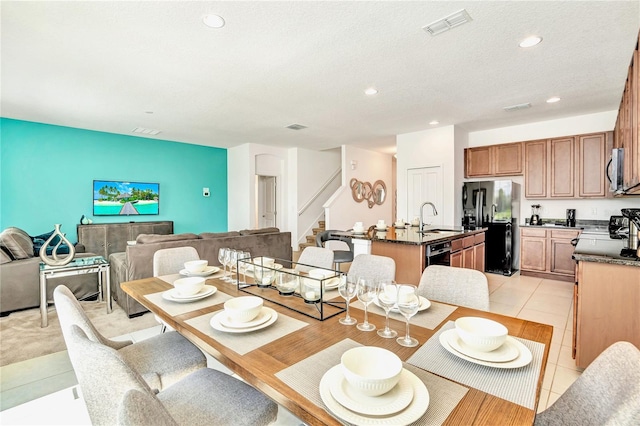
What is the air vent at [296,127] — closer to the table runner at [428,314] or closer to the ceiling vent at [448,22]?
the ceiling vent at [448,22]

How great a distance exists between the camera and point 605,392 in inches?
33.0

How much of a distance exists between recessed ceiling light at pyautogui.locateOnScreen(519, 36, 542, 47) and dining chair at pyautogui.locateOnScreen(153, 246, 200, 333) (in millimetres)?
3322

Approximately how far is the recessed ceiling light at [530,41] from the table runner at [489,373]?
8.53ft

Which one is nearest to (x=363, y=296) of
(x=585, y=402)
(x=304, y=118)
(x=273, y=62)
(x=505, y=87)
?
(x=585, y=402)

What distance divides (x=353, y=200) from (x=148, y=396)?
6.68 metres

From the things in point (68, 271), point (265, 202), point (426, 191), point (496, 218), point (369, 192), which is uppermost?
point (369, 192)

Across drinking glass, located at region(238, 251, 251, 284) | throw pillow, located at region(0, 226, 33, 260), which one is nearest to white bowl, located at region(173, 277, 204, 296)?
drinking glass, located at region(238, 251, 251, 284)

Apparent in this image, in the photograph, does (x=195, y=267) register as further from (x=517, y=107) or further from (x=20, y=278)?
(x=517, y=107)

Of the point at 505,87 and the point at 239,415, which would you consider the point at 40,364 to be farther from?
the point at 505,87

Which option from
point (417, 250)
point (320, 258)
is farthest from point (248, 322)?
point (417, 250)

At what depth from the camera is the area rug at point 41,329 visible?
2.53 meters

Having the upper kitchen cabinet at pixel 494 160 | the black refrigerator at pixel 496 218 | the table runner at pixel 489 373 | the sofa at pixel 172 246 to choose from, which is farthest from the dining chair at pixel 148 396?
the upper kitchen cabinet at pixel 494 160

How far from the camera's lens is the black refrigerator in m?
4.90

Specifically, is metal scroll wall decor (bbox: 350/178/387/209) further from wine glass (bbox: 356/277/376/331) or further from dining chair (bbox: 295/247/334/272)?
wine glass (bbox: 356/277/376/331)
